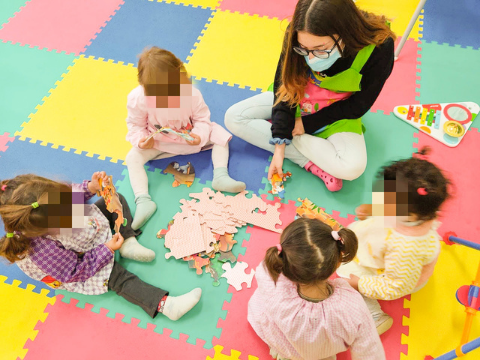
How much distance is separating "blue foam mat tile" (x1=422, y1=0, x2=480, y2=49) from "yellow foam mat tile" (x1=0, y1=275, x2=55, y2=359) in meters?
3.22

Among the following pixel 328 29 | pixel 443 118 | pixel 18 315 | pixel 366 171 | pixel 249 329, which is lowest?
pixel 18 315

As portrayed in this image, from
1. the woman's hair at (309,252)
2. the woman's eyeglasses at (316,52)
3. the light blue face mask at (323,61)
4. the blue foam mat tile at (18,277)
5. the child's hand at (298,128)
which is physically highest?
the woman's eyeglasses at (316,52)

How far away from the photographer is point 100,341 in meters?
1.88

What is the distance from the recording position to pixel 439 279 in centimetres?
199

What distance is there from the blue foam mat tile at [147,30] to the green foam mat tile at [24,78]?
0.94 ft

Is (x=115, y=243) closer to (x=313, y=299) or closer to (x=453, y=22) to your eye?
(x=313, y=299)

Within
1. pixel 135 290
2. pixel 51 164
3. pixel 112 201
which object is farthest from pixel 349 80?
pixel 51 164

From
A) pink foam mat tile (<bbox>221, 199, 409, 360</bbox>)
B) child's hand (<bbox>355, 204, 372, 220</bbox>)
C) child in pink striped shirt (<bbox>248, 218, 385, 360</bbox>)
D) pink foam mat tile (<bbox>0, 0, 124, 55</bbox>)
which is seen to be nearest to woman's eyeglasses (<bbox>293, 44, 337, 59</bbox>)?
child's hand (<bbox>355, 204, 372, 220</bbox>)

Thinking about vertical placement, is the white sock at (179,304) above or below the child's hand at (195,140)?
below

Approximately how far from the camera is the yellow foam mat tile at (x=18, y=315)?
188cm

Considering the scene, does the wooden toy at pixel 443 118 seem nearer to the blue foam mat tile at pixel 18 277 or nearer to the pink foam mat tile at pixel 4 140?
the blue foam mat tile at pixel 18 277

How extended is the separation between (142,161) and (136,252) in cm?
59

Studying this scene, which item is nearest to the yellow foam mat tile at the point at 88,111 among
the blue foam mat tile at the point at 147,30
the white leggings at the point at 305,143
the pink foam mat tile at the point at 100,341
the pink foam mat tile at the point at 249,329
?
the blue foam mat tile at the point at 147,30

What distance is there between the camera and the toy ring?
96.0 inches
